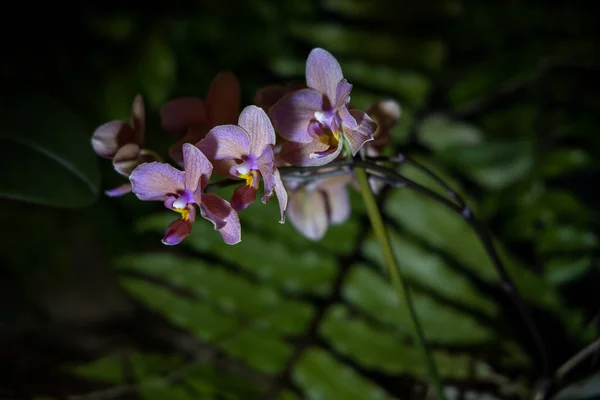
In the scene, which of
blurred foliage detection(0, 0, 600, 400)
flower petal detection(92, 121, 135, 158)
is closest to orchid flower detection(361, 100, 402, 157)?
flower petal detection(92, 121, 135, 158)

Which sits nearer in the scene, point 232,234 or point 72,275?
point 232,234

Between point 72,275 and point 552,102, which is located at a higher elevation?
point 552,102

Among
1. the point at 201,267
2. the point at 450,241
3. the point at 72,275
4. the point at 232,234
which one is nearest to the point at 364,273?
the point at 450,241

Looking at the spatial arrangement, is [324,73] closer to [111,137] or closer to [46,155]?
[111,137]

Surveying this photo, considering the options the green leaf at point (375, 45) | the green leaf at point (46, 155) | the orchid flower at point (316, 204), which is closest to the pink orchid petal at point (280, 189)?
the orchid flower at point (316, 204)

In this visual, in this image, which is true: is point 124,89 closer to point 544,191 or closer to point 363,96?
point 363,96

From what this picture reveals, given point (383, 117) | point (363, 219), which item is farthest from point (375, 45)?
point (383, 117)

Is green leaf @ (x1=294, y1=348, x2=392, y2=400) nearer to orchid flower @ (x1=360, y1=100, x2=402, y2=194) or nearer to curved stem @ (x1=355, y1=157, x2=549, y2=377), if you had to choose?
curved stem @ (x1=355, y1=157, x2=549, y2=377)
